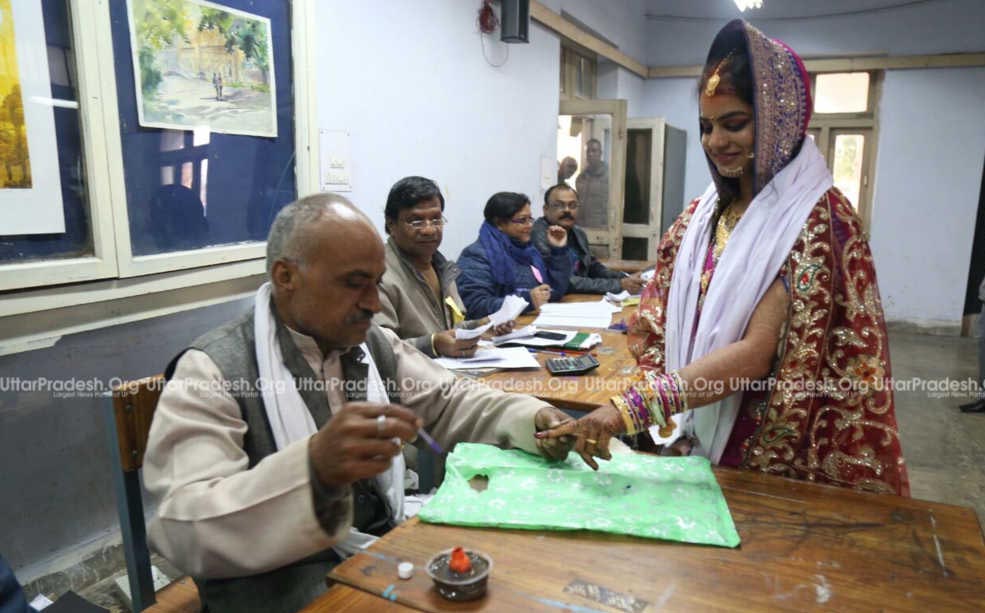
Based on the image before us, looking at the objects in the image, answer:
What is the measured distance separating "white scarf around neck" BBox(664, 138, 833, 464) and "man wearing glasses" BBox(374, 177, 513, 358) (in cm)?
119

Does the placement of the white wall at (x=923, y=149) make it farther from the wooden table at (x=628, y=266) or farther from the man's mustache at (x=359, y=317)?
the man's mustache at (x=359, y=317)

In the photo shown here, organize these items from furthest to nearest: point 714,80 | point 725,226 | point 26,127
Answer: point 26,127
point 725,226
point 714,80

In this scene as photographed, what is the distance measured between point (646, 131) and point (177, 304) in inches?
212

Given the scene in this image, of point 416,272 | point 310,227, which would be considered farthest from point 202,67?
point 310,227

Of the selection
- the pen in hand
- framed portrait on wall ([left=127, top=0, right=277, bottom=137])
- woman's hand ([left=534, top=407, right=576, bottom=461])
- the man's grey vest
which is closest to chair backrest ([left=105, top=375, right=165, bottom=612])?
the man's grey vest

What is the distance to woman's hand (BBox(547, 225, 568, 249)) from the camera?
410 cm

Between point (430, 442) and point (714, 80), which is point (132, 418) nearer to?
point (430, 442)

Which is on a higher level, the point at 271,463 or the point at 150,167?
the point at 150,167

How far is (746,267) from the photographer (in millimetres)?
1396

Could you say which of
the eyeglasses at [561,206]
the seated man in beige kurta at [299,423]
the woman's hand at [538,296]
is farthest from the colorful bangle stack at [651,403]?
the eyeglasses at [561,206]

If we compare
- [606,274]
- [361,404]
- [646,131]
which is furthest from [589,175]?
[361,404]

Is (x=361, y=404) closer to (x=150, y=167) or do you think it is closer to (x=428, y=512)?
(x=428, y=512)

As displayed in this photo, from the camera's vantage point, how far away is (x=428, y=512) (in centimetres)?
113

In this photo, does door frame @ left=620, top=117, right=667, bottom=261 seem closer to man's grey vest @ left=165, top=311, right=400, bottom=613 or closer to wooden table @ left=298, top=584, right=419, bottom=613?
man's grey vest @ left=165, top=311, right=400, bottom=613
